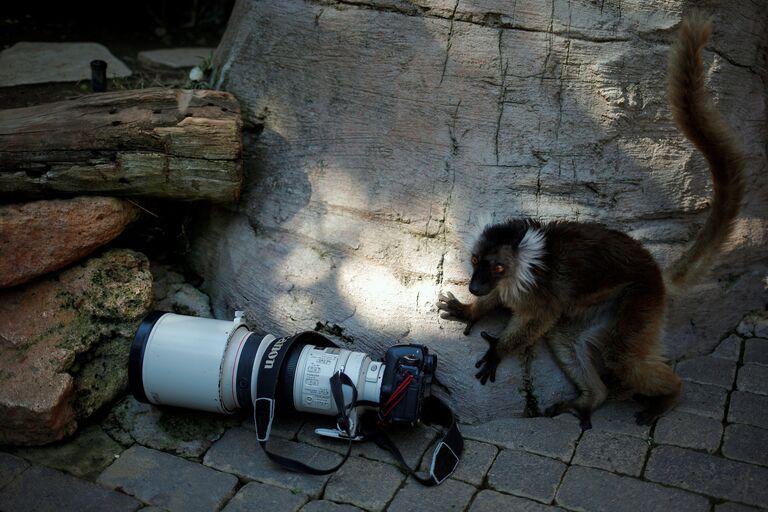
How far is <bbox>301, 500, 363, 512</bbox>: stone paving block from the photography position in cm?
364

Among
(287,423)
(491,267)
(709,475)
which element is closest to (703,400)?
(709,475)

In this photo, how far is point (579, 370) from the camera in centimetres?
434

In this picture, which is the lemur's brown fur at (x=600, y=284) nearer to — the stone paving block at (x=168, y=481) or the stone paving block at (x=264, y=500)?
the stone paving block at (x=264, y=500)

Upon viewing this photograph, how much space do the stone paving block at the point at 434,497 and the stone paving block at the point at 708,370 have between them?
1.68 metres

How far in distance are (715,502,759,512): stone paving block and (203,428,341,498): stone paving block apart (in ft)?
6.22

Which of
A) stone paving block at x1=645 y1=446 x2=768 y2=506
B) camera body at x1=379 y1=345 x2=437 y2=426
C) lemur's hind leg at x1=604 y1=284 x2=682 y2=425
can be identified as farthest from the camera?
lemur's hind leg at x1=604 y1=284 x2=682 y2=425

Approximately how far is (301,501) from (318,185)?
1948mm

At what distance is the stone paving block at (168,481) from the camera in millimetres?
3695

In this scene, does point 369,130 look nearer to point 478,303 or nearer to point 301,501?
point 478,303

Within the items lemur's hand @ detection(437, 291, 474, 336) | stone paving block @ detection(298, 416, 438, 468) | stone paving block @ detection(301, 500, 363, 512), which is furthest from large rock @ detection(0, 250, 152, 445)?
lemur's hand @ detection(437, 291, 474, 336)

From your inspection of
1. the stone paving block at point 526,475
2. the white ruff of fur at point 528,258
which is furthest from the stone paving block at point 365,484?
the white ruff of fur at point 528,258

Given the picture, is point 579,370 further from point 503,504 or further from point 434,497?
point 434,497

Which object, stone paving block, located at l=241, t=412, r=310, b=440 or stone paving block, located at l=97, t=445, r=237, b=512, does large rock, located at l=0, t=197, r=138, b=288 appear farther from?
stone paving block, located at l=241, t=412, r=310, b=440

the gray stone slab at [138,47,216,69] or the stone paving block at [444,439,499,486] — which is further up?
the gray stone slab at [138,47,216,69]
